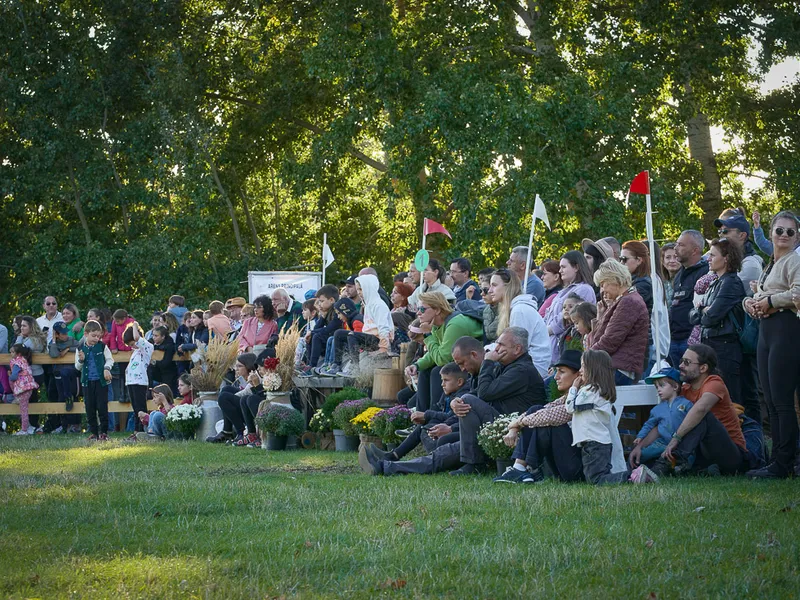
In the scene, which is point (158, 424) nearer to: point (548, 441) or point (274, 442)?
point (274, 442)

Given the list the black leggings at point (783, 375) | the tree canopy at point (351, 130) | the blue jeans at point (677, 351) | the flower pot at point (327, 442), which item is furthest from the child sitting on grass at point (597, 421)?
the tree canopy at point (351, 130)

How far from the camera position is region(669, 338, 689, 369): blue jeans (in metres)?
12.2

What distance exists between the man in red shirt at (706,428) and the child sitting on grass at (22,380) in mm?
14381

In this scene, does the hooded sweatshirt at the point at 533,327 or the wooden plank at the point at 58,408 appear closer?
the hooded sweatshirt at the point at 533,327

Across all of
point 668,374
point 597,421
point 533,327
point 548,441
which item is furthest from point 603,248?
point 597,421

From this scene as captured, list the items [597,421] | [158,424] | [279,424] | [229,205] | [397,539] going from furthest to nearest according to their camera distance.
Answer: [229,205], [158,424], [279,424], [597,421], [397,539]

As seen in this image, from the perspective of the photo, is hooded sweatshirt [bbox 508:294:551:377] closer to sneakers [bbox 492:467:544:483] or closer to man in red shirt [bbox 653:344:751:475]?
sneakers [bbox 492:467:544:483]

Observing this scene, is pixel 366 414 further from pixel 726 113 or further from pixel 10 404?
pixel 726 113

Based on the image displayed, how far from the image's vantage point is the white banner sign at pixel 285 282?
87.4 ft

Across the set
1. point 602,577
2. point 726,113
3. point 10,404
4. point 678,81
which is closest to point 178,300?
point 10,404

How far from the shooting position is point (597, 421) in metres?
10.2

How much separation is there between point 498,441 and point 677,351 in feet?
8.13

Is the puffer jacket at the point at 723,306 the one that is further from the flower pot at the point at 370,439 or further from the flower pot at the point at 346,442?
the flower pot at the point at 346,442

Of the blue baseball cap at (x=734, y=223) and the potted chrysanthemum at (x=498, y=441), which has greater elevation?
the blue baseball cap at (x=734, y=223)
